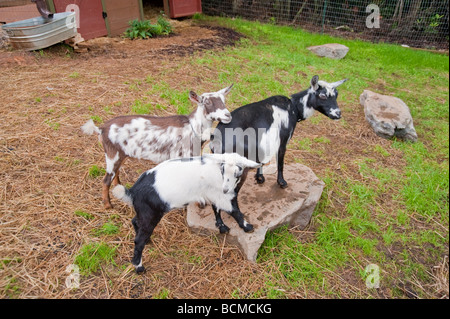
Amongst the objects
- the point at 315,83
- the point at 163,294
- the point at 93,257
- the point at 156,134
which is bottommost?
the point at 163,294

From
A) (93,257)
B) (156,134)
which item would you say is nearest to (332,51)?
(156,134)

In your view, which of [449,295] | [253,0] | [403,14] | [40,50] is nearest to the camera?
[449,295]

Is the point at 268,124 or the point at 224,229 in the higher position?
the point at 268,124

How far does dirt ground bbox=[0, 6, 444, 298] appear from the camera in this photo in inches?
107

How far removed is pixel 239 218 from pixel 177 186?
729mm

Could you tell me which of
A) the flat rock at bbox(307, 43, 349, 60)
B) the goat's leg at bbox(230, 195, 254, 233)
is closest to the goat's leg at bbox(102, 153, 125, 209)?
the goat's leg at bbox(230, 195, 254, 233)

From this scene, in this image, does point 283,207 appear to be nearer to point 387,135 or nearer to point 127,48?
point 387,135

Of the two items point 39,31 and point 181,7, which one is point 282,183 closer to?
point 39,31

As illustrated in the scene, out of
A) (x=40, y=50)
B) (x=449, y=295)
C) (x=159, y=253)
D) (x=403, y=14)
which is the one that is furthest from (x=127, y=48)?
(x=403, y=14)

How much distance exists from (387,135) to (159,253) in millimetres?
4393

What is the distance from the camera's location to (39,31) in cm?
587

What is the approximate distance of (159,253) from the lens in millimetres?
2979

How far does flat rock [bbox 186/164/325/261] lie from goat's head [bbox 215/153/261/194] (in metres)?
0.66

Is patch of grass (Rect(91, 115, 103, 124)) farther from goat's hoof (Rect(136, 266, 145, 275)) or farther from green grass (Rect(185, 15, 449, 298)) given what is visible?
goat's hoof (Rect(136, 266, 145, 275))
